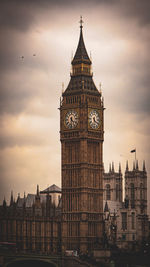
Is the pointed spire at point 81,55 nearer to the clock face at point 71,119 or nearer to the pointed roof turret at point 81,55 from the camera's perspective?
the pointed roof turret at point 81,55

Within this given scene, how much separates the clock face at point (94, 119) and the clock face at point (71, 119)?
2.15 metres

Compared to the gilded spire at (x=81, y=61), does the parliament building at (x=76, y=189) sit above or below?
below

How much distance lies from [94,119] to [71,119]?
3.32 metres

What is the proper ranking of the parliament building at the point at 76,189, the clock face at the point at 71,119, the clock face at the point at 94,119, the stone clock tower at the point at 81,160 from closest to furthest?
the parliament building at the point at 76,189 < the stone clock tower at the point at 81,160 < the clock face at the point at 71,119 < the clock face at the point at 94,119

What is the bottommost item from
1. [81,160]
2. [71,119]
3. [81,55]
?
[81,160]

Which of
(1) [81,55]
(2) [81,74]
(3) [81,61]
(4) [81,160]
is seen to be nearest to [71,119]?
(4) [81,160]

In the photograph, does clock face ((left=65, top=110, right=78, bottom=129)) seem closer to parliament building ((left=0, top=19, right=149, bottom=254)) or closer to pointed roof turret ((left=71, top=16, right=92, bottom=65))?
parliament building ((left=0, top=19, right=149, bottom=254))

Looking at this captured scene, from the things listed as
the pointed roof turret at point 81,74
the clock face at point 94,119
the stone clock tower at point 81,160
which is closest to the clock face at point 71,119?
the stone clock tower at point 81,160

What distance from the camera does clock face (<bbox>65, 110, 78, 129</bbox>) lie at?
12812 cm

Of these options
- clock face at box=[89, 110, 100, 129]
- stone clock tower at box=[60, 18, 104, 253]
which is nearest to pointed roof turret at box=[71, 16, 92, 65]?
stone clock tower at box=[60, 18, 104, 253]

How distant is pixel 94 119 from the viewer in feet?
423

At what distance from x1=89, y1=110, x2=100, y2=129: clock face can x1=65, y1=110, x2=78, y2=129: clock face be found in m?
2.15

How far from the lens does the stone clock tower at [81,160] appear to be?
126562 millimetres

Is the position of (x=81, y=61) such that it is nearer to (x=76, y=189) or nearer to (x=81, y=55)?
(x=81, y=55)
